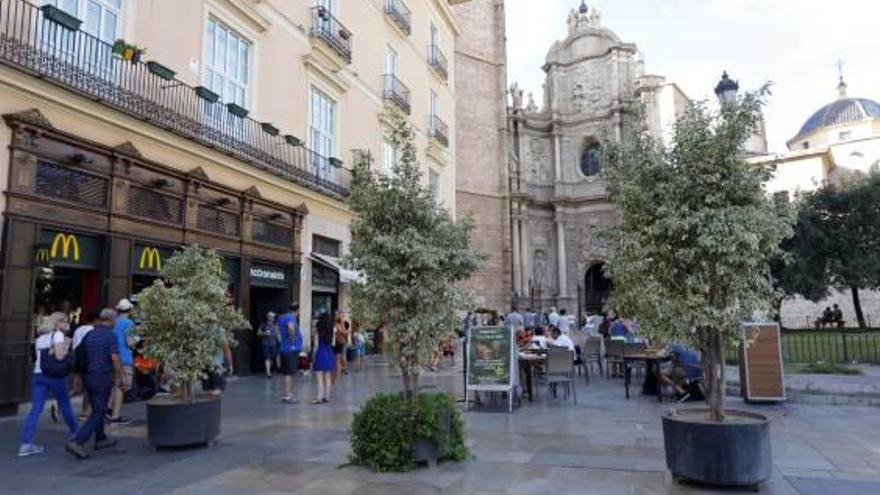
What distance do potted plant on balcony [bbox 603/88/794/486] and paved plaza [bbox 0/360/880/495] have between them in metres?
0.42

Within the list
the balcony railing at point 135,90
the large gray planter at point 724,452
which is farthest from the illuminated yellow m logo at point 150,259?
the large gray planter at point 724,452

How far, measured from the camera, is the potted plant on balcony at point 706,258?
5.23 m

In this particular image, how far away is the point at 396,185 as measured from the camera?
21.3 feet

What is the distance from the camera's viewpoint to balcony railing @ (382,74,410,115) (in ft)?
69.3

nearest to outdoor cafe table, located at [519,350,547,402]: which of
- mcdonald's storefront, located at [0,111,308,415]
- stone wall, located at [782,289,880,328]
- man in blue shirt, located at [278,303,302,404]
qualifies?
man in blue shirt, located at [278,303,302,404]

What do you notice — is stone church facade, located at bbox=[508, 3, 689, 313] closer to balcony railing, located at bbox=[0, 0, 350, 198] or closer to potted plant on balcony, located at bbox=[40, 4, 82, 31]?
balcony railing, located at bbox=[0, 0, 350, 198]

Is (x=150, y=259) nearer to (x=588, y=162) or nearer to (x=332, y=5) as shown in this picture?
(x=332, y=5)

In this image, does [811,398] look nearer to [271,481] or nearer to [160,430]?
[271,481]

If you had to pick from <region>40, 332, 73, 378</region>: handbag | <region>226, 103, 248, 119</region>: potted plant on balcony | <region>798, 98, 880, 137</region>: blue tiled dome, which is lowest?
<region>40, 332, 73, 378</region>: handbag

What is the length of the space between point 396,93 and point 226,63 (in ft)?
27.4

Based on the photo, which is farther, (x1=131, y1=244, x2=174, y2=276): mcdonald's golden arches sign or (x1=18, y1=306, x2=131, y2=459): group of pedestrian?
(x1=131, y1=244, x2=174, y2=276): mcdonald's golden arches sign

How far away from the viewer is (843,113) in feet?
180

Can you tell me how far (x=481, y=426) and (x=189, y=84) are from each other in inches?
355

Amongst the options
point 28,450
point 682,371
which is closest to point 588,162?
point 682,371
